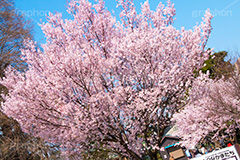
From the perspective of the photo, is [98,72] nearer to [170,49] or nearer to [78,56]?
[78,56]

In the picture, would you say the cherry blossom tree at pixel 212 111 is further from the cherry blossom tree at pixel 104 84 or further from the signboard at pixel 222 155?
the signboard at pixel 222 155

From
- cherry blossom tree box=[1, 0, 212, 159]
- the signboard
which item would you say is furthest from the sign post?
cherry blossom tree box=[1, 0, 212, 159]

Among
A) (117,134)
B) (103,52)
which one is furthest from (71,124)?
(103,52)

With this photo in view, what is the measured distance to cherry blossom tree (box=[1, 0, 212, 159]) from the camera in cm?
615

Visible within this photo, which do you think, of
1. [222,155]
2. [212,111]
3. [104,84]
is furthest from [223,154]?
[212,111]

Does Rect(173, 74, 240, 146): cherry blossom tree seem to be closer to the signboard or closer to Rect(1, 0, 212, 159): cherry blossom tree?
Rect(1, 0, 212, 159): cherry blossom tree

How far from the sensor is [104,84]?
22.2 feet

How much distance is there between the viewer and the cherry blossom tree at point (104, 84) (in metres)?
6.15

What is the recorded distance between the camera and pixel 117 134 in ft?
21.4

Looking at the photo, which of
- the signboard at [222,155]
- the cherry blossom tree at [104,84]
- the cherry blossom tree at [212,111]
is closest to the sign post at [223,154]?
the signboard at [222,155]

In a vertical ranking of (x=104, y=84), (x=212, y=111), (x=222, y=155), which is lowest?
→ (x=222, y=155)

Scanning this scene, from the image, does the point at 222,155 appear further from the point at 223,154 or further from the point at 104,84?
the point at 104,84

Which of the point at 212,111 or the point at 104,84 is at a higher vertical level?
the point at 104,84

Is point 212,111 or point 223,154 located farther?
point 212,111
